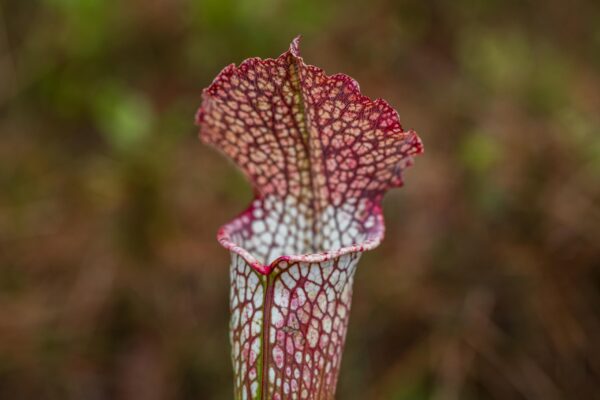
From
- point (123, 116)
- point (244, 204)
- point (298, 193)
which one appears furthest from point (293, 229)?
point (123, 116)

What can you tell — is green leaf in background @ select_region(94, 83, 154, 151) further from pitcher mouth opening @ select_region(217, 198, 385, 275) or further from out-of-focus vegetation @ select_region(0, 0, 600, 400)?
pitcher mouth opening @ select_region(217, 198, 385, 275)

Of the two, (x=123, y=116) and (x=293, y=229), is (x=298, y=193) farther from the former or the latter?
(x=123, y=116)

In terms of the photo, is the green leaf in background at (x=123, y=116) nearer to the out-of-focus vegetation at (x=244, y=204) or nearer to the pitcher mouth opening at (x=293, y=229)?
the out-of-focus vegetation at (x=244, y=204)

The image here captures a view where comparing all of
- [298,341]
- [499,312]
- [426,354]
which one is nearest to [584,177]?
[499,312]

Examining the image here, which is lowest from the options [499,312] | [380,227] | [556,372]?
[556,372]

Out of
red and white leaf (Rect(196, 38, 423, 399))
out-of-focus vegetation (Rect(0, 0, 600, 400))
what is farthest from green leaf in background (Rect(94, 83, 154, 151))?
red and white leaf (Rect(196, 38, 423, 399))

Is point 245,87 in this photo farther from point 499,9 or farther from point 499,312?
point 499,9
